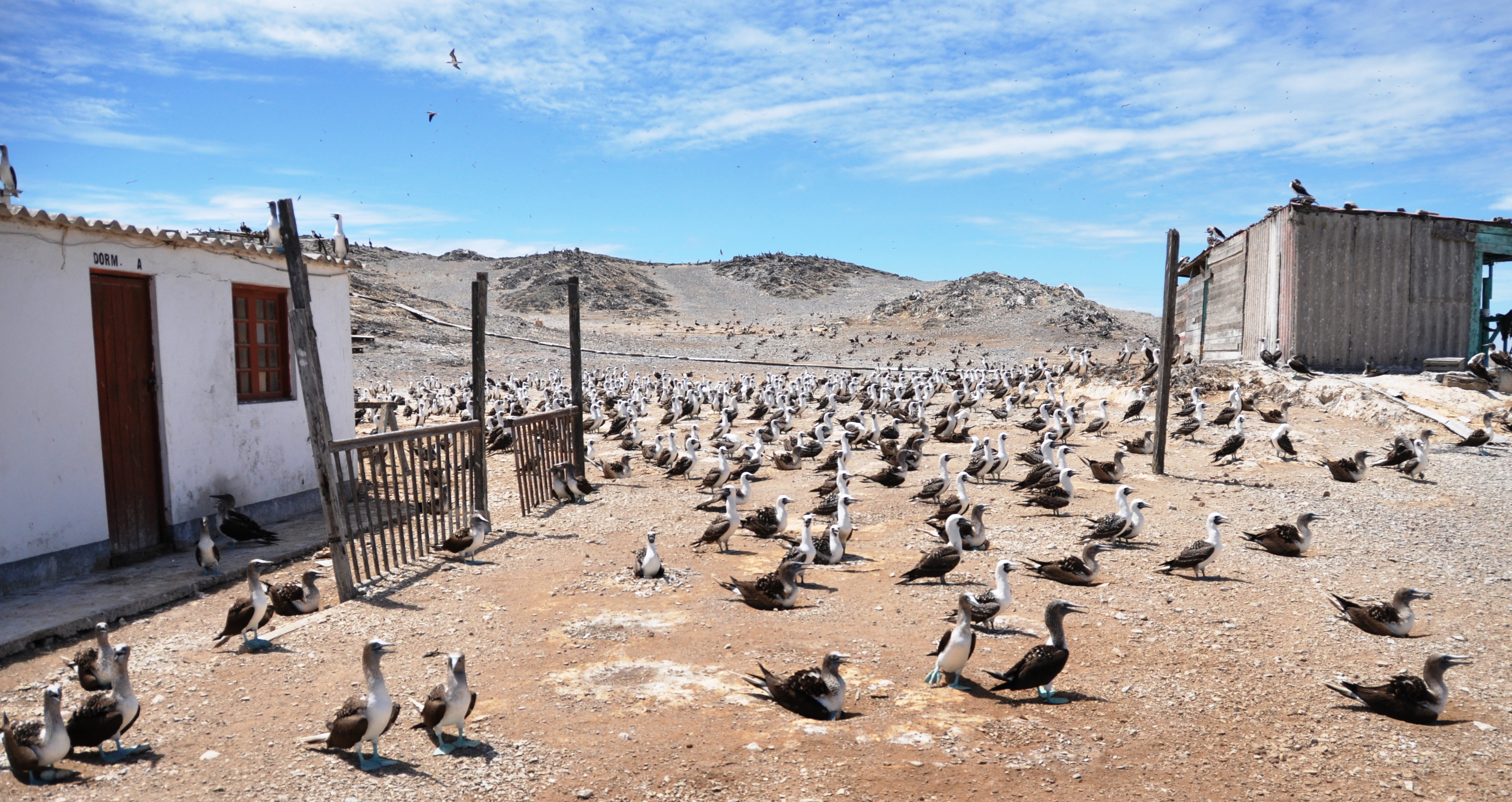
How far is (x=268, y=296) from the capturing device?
12.3m

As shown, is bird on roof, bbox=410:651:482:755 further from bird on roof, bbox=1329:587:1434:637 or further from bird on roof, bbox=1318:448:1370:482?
bird on roof, bbox=1318:448:1370:482

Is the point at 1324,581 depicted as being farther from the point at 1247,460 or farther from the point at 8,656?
the point at 8,656

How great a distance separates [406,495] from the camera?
10172 mm

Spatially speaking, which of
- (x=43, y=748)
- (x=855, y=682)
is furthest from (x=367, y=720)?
(x=855, y=682)

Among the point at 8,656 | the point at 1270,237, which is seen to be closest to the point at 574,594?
the point at 8,656

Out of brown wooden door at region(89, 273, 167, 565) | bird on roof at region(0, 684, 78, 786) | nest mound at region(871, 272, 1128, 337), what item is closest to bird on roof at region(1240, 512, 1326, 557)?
bird on roof at region(0, 684, 78, 786)

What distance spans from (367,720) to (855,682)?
10.5 feet

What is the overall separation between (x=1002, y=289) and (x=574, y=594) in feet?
176

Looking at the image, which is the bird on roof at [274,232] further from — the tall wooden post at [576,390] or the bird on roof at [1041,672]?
the bird on roof at [1041,672]

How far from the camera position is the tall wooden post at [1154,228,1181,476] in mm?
14414

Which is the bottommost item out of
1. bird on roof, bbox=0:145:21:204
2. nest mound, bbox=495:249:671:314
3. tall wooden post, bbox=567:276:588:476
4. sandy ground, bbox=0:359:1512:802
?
sandy ground, bbox=0:359:1512:802

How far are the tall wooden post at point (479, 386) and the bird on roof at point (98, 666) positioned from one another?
17.3ft

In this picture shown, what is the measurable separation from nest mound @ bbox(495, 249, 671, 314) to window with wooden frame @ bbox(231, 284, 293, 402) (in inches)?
1982

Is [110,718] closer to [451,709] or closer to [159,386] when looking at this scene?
[451,709]
